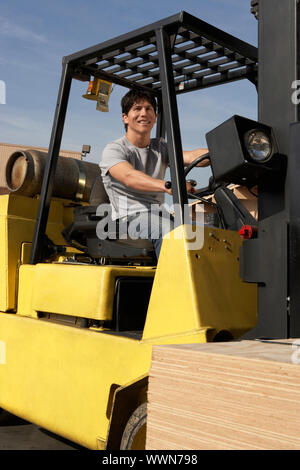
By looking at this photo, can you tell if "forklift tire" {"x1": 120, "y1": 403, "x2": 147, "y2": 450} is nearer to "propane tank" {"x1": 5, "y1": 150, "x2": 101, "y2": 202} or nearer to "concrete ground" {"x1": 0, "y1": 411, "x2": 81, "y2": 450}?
"concrete ground" {"x1": 0, "y1": 411, "x2": 81, "y2": 450}

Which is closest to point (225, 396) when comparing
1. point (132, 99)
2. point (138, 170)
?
point (138, 170)

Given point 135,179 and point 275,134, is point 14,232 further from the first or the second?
point 275,134

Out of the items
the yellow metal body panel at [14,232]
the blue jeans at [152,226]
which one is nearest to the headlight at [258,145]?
the blue jeans at [152,226]

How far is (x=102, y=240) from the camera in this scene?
10.8 feet

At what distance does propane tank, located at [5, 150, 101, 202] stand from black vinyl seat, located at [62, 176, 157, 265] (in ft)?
1.80

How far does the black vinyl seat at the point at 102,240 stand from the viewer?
10.5ft

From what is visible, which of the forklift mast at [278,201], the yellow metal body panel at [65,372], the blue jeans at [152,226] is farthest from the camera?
the blue jeans at [152,226]

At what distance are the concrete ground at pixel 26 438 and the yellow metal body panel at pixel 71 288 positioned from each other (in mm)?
849

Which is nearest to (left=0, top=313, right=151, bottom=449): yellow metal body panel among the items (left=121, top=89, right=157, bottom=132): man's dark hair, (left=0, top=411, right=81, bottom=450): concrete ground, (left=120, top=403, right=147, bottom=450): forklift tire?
(left=120, top=403, right=147, bottom=450): forklift tire

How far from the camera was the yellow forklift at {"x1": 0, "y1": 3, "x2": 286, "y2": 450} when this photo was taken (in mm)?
2303

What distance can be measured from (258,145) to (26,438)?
2.63m

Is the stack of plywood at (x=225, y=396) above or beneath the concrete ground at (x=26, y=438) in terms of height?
above

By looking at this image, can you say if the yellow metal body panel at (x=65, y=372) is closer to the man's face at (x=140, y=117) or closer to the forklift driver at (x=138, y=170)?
the forklift driver at (x=138, y=170)
